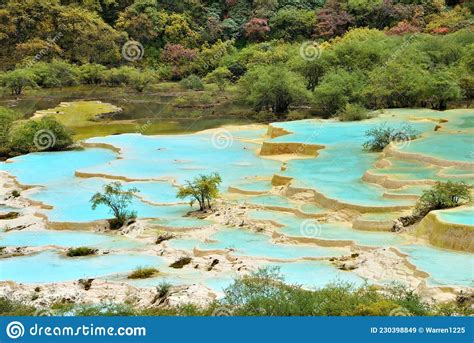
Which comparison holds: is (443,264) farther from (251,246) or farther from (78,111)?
(78,111)

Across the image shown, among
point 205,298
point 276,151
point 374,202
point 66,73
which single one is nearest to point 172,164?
point 276,151

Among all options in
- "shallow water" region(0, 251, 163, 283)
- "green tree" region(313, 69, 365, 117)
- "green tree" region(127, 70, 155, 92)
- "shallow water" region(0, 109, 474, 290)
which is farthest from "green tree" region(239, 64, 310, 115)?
"shallow water" region(0, 251, 163, 283)

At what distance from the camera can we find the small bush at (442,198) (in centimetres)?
1283

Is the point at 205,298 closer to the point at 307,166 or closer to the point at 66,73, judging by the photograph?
the point at 307,166

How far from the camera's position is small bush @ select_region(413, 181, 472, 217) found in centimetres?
1283

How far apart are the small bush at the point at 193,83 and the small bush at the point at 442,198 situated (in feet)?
107

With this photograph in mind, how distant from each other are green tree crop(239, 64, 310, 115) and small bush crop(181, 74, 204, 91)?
426 inches

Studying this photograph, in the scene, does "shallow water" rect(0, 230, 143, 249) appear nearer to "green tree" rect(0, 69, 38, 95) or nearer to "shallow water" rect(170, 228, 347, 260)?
"shallow water" rect(170, 228, 347, 260)

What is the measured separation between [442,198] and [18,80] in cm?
3243

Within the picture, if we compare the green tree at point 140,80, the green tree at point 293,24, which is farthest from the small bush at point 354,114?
the green tree at point 293,24

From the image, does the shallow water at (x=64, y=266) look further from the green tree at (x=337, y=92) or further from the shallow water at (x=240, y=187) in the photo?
the green tree at (x=337, y=92)

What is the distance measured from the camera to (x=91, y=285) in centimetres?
1096

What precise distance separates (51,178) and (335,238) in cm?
1001

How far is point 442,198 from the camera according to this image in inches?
504
